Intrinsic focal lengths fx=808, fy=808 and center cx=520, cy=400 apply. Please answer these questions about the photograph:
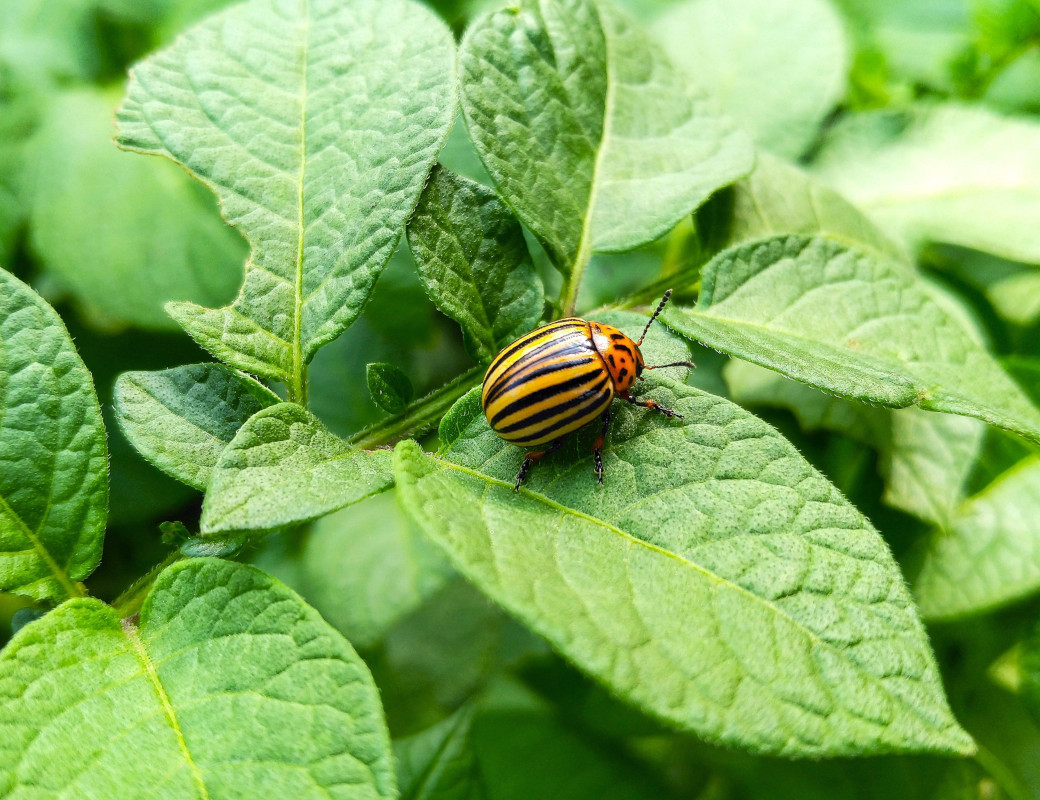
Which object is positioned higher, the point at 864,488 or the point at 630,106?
the point at 630,106

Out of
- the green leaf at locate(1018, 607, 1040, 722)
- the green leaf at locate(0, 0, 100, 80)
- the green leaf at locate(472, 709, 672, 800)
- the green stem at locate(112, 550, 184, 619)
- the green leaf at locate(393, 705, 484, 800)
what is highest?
the green leaf at locate(0, 0, 100, 80)

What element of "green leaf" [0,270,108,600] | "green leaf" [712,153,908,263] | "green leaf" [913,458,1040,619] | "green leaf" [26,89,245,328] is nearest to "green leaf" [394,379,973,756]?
"green leaf" [0,270,108,600]

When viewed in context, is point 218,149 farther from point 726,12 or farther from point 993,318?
point 993,318

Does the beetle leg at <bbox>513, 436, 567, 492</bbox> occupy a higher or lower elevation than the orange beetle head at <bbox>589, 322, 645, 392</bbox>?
lower

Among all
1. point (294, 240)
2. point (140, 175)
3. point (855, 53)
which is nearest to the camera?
point (294, 240)

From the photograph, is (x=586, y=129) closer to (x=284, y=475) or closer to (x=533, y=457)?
(x=533, y=457)

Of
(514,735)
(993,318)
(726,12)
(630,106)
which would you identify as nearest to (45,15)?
(630,106)

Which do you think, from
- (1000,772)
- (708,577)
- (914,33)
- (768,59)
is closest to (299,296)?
(708,577)

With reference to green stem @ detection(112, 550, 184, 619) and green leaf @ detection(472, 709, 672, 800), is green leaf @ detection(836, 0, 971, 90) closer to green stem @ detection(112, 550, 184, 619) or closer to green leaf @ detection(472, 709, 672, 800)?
green leaf @ detection(472, 709, 672, 800)
